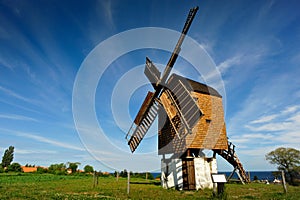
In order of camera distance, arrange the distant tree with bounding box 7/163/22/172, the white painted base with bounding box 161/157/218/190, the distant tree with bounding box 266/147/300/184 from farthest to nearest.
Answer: the distant tree with bounding box 7/163/22/172, the distant tree with bounding box 266/147/300/184, the white painted base with bounding box 161/157/218/190

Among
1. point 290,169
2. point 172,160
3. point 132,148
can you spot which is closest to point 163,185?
point 172,160

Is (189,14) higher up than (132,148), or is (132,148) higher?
(189,14)

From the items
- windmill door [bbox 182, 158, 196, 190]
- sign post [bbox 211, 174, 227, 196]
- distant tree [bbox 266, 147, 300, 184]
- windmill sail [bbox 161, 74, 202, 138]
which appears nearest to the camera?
sign post [bbox 211, 174, 227, 196]

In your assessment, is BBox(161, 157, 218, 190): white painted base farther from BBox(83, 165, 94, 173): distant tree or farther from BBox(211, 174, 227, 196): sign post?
BBox(83, 165, 94, 173): distant tree

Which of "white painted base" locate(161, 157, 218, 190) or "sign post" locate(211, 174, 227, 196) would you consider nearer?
"sign post" locate(211, 174, 227, 196)

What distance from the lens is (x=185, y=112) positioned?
16234 millimetres

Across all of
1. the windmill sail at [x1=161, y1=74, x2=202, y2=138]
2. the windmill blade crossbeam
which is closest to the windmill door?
the windmill sail at [x1=161, y1=74, x2=202, y2=138]

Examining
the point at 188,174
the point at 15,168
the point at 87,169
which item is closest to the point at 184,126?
the point at 188,174

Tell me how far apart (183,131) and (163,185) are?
5133 mm

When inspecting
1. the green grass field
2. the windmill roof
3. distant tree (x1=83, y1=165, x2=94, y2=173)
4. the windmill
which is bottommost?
the green grass field

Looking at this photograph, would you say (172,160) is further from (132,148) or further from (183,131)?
(132,148)

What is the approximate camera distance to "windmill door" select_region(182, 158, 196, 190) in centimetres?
1519

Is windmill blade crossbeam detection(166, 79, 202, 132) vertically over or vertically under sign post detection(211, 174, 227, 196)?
over

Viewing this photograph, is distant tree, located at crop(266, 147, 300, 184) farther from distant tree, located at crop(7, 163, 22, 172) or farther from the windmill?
distant tree, located at crop(7, 163, 22, 172)
